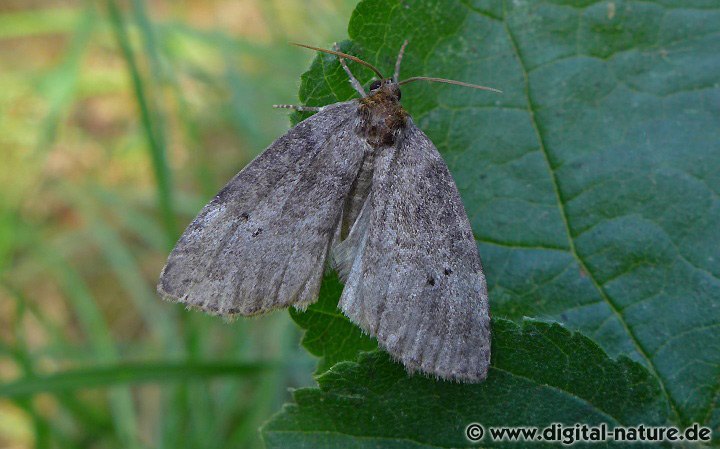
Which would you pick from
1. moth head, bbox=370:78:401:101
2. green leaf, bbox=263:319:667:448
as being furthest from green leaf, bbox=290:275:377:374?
moth head, bbox=370:78:401:101

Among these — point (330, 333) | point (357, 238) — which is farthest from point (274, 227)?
point (330, 333)

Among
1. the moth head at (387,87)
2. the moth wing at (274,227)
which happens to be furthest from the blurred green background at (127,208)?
the moth head at (387,87)

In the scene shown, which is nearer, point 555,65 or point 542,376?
point 542,376

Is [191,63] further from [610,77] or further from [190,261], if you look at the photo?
[610,77]

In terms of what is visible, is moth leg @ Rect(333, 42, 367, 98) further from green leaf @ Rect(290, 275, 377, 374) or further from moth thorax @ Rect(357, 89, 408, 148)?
green leaf @ Rect(290, 275, 377, 374)

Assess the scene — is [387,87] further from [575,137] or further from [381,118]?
[575,137]

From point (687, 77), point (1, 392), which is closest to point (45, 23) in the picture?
point (1, 392)
